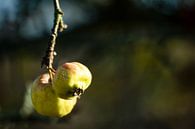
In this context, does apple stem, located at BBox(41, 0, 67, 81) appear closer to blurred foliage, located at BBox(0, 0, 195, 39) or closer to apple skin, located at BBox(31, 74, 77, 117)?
apple skin, located at BBox(31, 74, 77, 117)

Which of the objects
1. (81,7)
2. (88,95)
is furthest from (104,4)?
(88,95)

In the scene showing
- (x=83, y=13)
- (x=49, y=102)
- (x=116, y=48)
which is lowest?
(x=49, y=102)

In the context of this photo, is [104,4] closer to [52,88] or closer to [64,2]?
[64,2]

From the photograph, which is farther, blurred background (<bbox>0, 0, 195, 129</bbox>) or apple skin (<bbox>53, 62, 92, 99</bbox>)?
blurred background (<bbox>0, 0, 195, 129</bbox>)

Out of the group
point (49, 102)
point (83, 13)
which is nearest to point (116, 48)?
point (83, 13)

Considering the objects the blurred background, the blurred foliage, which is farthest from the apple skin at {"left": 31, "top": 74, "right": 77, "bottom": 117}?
the blurred foliage

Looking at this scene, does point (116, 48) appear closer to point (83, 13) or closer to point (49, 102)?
point (83, 13)

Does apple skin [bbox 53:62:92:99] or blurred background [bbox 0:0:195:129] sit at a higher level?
blurred background [bbox 0:0:195:129]
